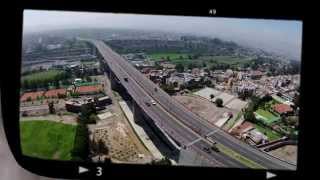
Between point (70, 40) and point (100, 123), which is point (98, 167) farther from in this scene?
point (70, 40)

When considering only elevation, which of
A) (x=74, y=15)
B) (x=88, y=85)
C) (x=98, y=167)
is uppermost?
(x=74, y=15)

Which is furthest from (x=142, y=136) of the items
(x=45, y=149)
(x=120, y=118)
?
(x=45, y=149)

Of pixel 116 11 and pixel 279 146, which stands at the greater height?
pixel 116 11

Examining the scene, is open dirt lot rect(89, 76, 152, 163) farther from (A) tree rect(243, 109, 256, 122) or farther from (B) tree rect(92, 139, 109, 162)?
(A) tree rect(243, 109, 256, 122)

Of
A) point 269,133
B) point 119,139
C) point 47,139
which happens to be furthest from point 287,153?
point 47,139

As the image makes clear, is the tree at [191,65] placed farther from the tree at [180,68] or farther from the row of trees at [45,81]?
the row of trees at [45,81]

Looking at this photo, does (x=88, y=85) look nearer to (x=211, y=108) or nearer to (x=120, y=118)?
(x=120, y=118)

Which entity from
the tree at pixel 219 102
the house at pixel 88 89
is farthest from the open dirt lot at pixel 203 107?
the house at pixel 88 89

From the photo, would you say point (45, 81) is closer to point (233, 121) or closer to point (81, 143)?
point (81, 143)
